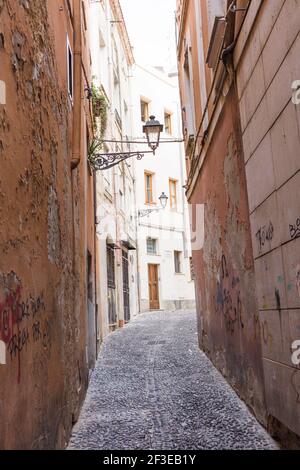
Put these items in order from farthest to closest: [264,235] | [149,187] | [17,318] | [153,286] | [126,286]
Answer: [149,187], [153,286], [126,286], [264,235], [17,318]

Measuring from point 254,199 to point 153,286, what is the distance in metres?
17.7

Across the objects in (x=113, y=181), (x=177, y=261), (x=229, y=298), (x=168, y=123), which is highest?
(x=168, y=123)

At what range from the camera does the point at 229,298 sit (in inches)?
234

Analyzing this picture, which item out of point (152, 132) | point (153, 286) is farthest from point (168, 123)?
point (152, 132)

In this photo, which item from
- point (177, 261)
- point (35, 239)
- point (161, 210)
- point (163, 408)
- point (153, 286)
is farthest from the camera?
point (177, 261)

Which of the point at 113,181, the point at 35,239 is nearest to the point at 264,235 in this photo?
the point at 35,239

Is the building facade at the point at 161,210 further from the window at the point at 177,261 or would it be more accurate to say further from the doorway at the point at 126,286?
the doorway at the point at 126,286

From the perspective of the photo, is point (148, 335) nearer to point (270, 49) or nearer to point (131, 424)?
point (131, 424)

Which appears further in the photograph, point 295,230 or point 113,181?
point 113,181

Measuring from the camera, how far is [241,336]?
207 inches

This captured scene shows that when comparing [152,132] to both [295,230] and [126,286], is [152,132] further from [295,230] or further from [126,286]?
[126,286]

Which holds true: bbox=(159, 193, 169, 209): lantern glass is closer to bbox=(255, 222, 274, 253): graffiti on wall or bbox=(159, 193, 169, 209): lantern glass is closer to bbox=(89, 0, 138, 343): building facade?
bbox=(89, 0, 138, 343): building facade

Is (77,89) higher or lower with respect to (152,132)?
lower
